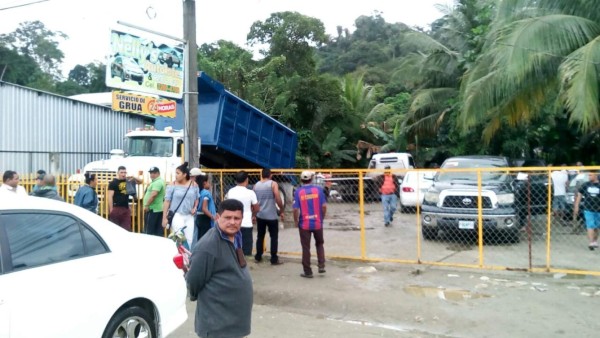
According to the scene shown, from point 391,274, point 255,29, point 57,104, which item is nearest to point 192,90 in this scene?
point 391,274

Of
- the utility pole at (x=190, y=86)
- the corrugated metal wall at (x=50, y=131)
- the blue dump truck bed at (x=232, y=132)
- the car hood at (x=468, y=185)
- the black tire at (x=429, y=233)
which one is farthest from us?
the corrugated metal wall at (x=50, y=131)

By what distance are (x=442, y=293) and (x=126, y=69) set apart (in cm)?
573

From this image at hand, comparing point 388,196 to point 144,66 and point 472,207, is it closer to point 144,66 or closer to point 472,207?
point 472,207

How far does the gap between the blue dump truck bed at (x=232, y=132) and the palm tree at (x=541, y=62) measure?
5.31 meters

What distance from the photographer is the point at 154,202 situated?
30.1 feet

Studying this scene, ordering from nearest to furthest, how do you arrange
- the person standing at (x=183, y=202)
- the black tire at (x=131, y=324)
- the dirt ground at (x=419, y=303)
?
the black tire at (x=131, y=324) → the dirt ground at (x=419, y=303) → the person standing at (x=183, y=202)

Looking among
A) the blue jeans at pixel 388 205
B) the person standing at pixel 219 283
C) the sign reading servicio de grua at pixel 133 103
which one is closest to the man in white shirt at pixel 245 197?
the person standing at pixel 219 283

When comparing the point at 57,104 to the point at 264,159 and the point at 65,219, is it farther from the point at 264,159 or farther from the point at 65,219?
the point at 65,219

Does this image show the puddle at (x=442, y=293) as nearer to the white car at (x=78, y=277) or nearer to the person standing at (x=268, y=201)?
the person standing at (x=268, y=201)

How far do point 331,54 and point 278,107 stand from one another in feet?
125

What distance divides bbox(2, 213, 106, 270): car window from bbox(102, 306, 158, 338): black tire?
1.82 ft

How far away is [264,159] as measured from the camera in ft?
48.7

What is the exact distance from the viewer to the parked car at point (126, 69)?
8.08 meters

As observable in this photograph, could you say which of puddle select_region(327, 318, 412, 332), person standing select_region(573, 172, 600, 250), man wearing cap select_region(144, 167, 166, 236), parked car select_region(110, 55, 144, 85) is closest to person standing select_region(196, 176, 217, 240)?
man wearing cap select_region(144, 167, 166, 236)
